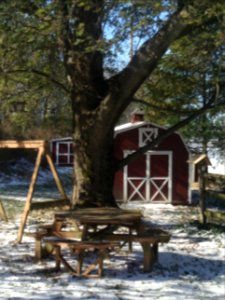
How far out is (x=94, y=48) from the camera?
9484 millimetres

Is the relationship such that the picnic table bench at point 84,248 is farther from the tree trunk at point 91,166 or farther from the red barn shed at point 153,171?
the red barn shed at point 153,171

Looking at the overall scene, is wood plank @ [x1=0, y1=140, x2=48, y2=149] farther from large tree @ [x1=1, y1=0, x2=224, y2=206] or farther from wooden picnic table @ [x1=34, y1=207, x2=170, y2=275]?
wooden picnic table @ [x1=34, y1=207, x2=170, y2=275]

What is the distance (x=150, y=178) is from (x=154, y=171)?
1.22ft

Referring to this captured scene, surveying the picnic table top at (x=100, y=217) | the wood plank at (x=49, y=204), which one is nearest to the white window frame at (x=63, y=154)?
the wood plank at (x=49, y=204)

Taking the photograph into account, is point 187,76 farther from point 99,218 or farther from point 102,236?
point 99,218

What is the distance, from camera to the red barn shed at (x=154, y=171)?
78.5ft

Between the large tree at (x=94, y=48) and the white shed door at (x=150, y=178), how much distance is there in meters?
12.3

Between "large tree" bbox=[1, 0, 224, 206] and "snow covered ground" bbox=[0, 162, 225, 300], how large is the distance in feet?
6.56

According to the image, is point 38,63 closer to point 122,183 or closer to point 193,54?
point 193,54

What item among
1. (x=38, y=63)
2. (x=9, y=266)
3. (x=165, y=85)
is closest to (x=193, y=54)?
(x=165, y=85)

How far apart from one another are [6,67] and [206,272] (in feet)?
18.5

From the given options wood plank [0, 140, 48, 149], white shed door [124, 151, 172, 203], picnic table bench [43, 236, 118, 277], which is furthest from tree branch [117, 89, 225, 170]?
white shed door [124, 151, 172, 203]

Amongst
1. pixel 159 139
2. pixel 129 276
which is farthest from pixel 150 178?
pixel 129 276

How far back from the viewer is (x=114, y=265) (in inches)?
345
